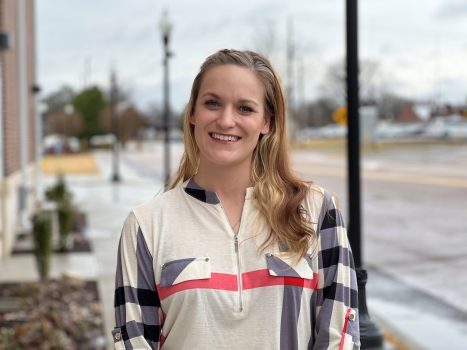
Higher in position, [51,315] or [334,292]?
[334,292]

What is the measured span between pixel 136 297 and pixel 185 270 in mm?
189

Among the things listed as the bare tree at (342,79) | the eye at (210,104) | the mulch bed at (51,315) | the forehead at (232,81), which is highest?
the bare tree at (342,79)

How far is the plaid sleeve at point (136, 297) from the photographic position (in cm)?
206

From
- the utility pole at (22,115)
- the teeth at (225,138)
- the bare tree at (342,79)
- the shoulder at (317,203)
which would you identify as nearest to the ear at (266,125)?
the teeth at (225,138)

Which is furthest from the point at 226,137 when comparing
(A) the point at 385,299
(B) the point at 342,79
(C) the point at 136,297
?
(B) the point at 342,79

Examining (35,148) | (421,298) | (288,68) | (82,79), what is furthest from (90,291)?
(82,79)

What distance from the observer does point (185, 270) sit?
1989 mm

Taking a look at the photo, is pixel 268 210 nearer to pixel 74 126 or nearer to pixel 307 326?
pixel 307 326

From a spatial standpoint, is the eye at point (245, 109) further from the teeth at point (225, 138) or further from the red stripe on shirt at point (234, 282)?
the red stripe on shirt at point (234, 282)

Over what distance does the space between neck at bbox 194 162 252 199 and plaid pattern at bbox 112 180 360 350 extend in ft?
0.11

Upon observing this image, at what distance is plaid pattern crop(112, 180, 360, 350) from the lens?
199cm

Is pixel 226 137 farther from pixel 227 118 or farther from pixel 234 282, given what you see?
pixel 234 282

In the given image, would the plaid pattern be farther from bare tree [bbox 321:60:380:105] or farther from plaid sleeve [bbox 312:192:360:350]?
bare tree [bbox 321:60:380:105]

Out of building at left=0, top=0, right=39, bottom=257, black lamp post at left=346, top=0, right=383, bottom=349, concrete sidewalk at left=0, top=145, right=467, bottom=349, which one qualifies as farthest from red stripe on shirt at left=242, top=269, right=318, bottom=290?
building at left=0, top=0, right=39, bottom=257
